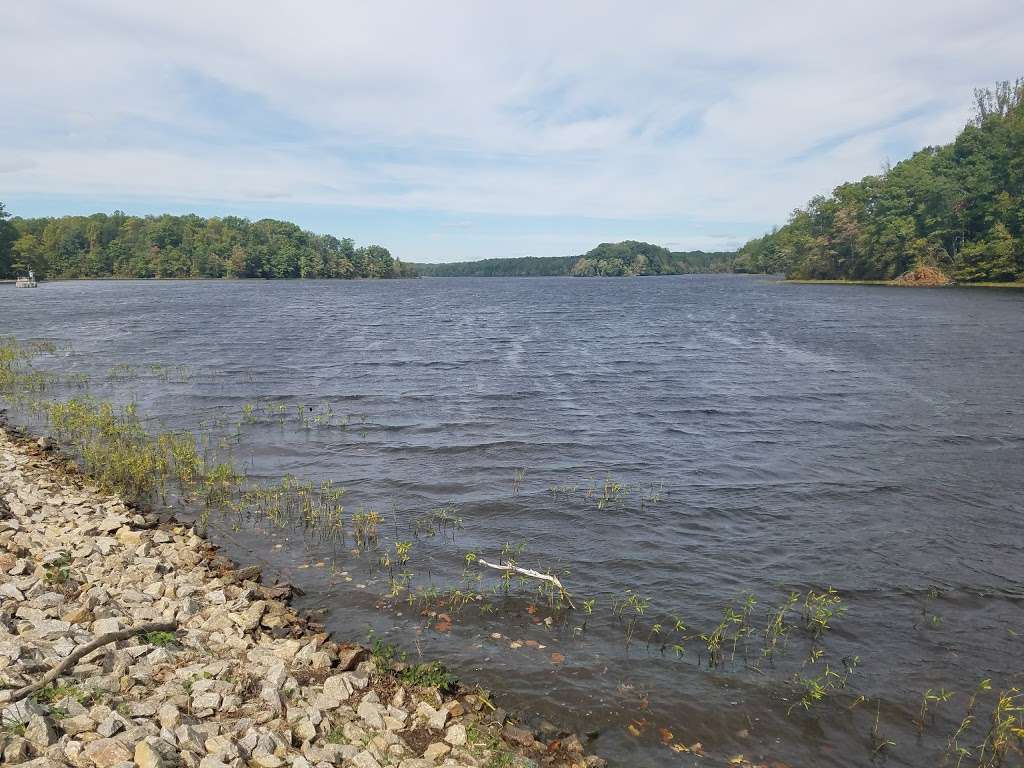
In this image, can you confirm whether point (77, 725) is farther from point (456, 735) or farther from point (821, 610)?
point (821, 610)

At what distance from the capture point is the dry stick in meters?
6.38

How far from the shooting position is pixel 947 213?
10488 cm

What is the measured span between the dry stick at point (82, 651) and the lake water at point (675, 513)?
285 centimetres

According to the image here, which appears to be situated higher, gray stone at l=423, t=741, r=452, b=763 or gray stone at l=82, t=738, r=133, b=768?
gray stone at l=82, t=738, r=133, b=768

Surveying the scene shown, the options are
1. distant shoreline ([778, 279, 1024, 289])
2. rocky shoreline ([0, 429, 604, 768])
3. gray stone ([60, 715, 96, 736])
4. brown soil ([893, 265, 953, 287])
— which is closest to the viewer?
gray stone ([60, 715, 96, 736])

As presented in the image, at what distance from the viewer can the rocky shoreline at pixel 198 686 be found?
6.22 meters

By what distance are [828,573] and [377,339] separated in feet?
145

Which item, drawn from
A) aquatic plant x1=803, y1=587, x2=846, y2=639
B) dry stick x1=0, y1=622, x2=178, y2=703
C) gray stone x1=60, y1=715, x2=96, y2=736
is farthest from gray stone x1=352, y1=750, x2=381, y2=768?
aquatic plant x1=803, y1=587, x2=846, y2=639

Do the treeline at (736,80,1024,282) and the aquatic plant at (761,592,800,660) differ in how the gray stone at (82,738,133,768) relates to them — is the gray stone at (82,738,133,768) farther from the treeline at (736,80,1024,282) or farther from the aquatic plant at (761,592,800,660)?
the treeline at (736,80,1024,282)

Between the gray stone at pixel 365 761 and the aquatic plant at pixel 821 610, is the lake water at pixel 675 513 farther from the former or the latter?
the gray stone at pixel 365 761

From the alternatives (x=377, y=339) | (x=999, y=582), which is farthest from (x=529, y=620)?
(x=377, y=339)

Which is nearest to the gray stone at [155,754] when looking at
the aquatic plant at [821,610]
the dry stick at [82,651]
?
the dry stick at [82,651]

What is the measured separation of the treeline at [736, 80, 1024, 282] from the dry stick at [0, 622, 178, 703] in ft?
375

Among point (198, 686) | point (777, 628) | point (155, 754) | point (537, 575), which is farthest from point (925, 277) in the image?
point (155, 754)
